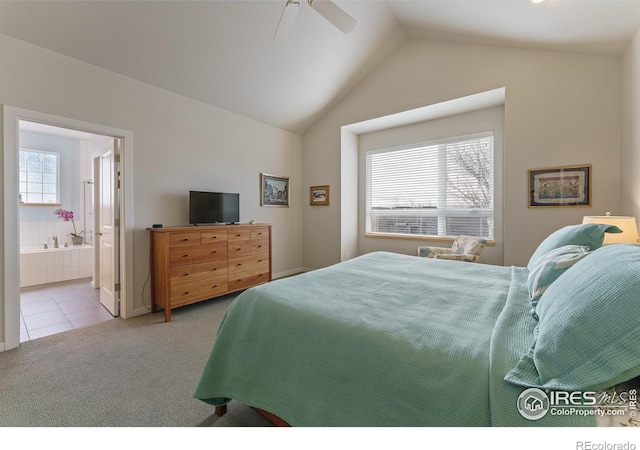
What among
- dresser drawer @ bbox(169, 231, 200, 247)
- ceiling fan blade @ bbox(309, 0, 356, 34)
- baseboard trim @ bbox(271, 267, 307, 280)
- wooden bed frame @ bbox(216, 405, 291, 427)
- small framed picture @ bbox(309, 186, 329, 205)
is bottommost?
wooden bed frame @ bbox(216, 405, 291, 427)

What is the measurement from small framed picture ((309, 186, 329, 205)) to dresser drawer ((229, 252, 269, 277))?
4.92 ft

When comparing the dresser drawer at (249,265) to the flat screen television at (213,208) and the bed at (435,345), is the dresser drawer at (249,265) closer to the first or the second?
the flat screen television at (213,208)

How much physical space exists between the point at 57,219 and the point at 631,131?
27.2 feet

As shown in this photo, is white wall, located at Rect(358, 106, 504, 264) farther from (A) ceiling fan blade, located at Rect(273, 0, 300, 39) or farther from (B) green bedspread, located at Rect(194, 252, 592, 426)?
(A) ceiling fan blade, located at Rect(273, 0, 300, 39)

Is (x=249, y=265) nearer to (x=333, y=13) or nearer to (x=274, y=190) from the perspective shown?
(x=274, y=190)

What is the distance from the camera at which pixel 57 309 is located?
3326 mm

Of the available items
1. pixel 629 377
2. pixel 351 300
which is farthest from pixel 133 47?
pixel 629 377

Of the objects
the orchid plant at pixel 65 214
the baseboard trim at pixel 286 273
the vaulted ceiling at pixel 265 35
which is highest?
the vaulted ceiling at pixel 265 35

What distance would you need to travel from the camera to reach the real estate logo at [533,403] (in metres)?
0.73

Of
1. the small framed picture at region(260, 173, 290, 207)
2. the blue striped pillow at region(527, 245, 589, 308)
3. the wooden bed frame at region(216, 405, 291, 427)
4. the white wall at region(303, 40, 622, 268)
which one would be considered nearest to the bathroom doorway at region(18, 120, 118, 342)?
the small framed picture at region(260, 173, 290, 207)

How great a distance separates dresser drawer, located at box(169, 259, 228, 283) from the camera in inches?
120

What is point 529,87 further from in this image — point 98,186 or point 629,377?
point 98,186

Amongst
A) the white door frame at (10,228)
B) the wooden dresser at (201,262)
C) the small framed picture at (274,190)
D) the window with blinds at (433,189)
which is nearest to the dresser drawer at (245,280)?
the wooden dresser at (201,262)

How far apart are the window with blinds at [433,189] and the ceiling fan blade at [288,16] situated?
2966 mm
